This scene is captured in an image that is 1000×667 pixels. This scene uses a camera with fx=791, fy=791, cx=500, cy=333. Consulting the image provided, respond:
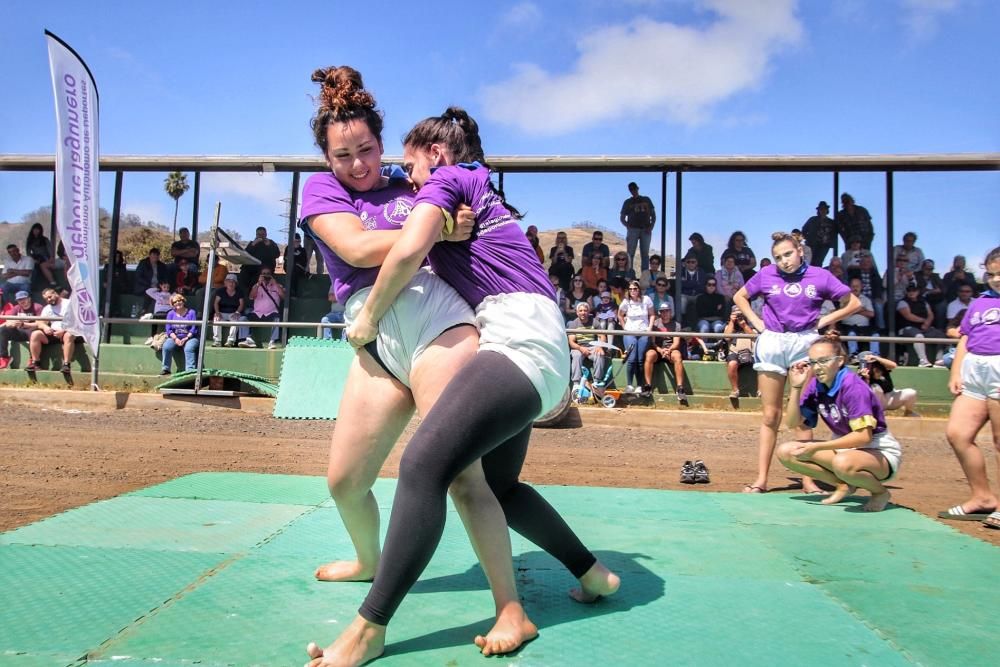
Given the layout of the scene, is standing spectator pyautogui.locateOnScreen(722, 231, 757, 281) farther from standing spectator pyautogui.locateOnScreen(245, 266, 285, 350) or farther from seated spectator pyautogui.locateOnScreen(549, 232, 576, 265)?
standing spectator pyautogui.locateOnScreen(245, 266, 285, 350)

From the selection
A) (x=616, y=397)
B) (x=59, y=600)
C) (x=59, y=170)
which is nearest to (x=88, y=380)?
(x=59, y=170)

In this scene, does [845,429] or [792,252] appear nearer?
[845,429]

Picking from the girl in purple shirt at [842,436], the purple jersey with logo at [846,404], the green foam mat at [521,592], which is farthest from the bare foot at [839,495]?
the green foam mat at [521,592]

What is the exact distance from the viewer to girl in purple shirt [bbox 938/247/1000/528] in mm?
4977

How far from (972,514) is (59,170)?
34.1 ft

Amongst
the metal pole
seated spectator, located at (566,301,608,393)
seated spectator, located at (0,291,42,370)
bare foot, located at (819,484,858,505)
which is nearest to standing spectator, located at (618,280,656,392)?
seated spectator, located at (566,301,608,393)

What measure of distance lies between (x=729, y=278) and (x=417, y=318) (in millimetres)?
10664

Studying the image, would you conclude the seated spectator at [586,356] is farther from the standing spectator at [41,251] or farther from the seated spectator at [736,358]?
the standing spectator at [41,251]

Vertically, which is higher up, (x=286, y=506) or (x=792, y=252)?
(x=792, y=252)

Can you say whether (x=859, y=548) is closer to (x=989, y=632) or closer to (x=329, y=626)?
(x=989, y=632)

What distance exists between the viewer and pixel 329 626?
258cm

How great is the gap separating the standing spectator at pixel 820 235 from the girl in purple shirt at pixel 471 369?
10583 mm

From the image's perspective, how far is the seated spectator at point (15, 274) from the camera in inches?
514

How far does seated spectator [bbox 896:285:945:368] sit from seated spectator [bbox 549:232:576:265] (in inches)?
199
